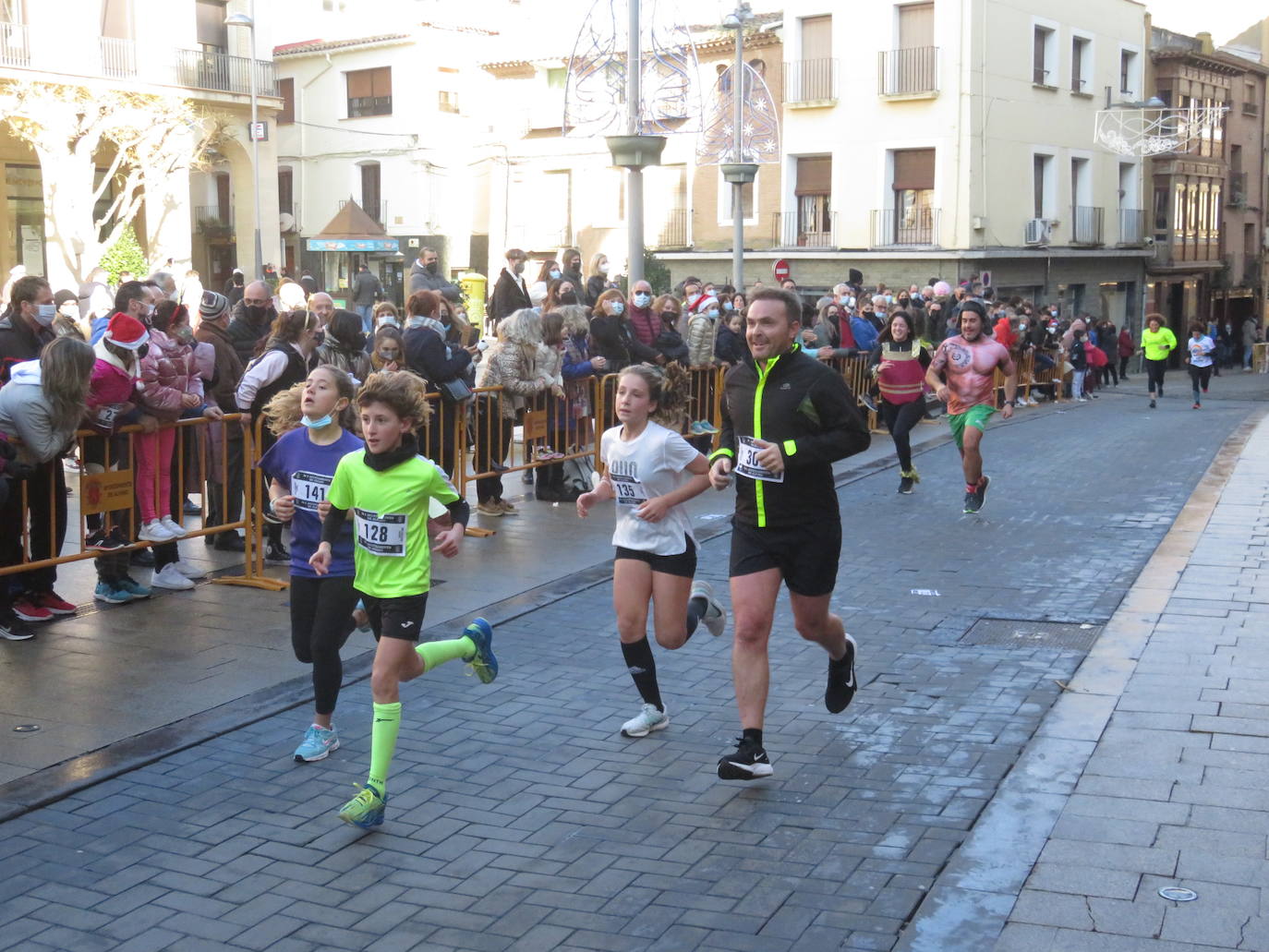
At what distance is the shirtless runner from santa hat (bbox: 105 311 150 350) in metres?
6.61

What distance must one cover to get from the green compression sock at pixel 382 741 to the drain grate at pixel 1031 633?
380 centimetres

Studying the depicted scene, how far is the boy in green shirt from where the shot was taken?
5.50m

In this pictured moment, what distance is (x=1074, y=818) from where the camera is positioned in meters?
5.31

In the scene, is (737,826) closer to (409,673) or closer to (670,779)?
(670,779)

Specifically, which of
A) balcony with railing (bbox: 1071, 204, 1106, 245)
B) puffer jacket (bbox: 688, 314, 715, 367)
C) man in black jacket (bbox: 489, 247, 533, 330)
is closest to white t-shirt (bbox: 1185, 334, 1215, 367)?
balcony with railing (bbox: 1071, 204, 1106, 245)

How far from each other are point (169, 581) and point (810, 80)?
1226 inches

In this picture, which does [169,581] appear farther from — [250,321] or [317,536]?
[317,536]

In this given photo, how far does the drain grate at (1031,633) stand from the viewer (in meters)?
8.02

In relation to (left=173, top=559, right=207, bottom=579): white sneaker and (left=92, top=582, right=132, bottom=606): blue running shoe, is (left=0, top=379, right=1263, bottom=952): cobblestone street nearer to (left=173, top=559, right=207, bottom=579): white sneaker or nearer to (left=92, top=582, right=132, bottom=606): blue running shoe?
(left=92, top=582, right=132, bottom=606): blue running shoe

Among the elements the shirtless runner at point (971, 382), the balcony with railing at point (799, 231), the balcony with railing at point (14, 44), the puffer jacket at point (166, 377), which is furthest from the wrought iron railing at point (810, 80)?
the puffer jacket at point (166, 377)

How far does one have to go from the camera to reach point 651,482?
21.2 ft

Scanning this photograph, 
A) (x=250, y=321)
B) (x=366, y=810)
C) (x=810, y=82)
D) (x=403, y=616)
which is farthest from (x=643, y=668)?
(x=810, y=82)

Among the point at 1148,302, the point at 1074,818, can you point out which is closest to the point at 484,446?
the point at 1074,818

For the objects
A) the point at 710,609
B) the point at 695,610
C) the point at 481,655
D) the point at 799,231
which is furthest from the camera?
the point at 799,231
